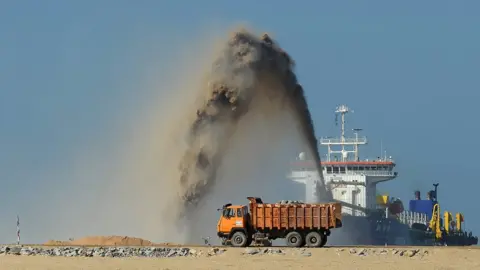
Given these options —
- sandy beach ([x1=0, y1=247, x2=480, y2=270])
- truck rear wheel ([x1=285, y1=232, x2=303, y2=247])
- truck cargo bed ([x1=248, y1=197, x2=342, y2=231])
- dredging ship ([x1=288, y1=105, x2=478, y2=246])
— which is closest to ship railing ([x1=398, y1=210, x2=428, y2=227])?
dredging ship ([x1=288, y1=105, x2=478, y2=246])

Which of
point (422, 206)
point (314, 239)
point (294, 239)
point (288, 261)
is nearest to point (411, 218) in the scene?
point (422, 206)

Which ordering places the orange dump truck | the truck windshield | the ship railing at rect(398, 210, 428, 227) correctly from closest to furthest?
the orange dump truck → the truck windshield → the ship railing at rect(398, 210, 428, 227)

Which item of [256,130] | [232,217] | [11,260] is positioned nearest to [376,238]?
[256,130]

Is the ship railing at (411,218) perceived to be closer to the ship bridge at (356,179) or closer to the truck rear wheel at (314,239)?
the ship bridge at (356,179)

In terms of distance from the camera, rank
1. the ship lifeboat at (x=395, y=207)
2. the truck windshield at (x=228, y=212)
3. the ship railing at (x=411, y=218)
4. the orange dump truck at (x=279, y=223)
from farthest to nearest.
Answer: the ship railing at (x=411, y=218) → the ship lifeboat at (x=395, y=207) → the truck windshield at (x=228, y=212) → the orange dump truck at (x=279, y=223)

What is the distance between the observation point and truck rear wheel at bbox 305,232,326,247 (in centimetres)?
4828

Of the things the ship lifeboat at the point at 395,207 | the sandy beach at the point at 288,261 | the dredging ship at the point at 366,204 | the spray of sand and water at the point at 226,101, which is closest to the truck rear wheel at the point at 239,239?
the sandy beach at the point at 288,261

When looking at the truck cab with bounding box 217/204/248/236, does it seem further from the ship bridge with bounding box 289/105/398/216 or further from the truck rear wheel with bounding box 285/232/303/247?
the ship bridge with bounding box 289/105/398/216

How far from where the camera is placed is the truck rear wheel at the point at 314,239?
48281 millimetres

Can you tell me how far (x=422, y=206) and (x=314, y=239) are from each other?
5840 cm

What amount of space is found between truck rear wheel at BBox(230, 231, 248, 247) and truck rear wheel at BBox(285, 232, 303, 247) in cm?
210

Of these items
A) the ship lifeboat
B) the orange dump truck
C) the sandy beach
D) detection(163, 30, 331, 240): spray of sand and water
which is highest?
detection(163, 30, 331, 240): spray of sand and water

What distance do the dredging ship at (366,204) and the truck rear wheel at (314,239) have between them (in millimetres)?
28202

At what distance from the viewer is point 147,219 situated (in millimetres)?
61719
